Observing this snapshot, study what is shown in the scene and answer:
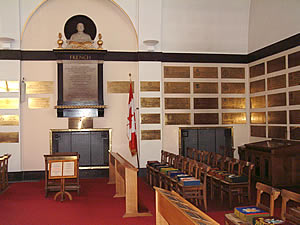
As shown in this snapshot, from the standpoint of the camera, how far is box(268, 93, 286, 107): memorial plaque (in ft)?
30.7

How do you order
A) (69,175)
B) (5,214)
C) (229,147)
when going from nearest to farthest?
1. (5,214)
2. (69,175)
3. (229,147)

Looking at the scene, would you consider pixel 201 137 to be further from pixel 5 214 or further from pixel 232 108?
pixel 5 214

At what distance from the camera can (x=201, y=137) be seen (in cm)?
1103

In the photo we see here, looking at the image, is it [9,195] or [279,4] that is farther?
[279,4]

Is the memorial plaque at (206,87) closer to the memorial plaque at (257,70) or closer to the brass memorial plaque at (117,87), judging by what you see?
the memorial plaque at (257,70)

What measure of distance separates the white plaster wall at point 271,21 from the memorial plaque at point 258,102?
163 cm

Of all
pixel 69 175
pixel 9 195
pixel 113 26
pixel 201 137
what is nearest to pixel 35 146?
pixel 9 195

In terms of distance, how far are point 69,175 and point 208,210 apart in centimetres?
296

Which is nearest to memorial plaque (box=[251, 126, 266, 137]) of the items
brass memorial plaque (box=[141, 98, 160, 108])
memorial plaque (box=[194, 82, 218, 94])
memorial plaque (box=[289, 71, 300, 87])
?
memorial plaque (box=[194, 82, 218, 94])

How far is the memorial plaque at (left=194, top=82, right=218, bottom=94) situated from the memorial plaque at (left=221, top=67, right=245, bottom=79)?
48 cm

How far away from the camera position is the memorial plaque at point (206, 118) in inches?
434

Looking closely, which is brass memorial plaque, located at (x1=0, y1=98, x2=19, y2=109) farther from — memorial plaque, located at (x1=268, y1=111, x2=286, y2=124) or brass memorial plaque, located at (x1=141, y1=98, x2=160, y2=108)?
memorial plaque, located at (x1=268, y1=111, x2=286, y2=124)

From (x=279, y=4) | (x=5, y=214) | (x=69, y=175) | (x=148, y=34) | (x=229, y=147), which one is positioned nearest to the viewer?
(x=5, y=214)

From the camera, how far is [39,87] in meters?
10.2
